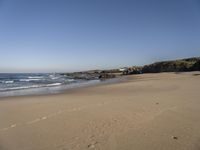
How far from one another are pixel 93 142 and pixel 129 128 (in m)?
1.18

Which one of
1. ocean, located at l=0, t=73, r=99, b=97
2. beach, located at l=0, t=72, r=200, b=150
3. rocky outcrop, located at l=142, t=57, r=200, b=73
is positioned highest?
rocky outcrop, located at l=142, t=57, r=200, b=73

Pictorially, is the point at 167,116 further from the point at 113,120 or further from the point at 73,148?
the point at 73,148

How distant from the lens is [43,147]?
146 inches

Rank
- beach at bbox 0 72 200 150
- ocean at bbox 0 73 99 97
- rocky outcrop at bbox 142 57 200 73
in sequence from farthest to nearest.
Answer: rocky outcrop at bbox 142 57 200 73
ocean at bbox 0 73 99 97
beach at bbox 0 72 200 150

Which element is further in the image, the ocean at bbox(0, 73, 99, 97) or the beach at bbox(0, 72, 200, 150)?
the ocean at bbox(0, 73, 99, 97)

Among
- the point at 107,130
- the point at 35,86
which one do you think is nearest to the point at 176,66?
the point at 35,86

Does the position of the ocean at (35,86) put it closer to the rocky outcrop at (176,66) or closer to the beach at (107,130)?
the beach at (107,130)

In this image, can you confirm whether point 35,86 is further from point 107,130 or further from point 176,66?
point 176,66

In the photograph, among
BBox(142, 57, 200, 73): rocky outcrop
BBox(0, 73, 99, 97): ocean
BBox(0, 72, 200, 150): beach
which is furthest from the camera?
BBox(142, 57, 200, 73): rocky outcrop

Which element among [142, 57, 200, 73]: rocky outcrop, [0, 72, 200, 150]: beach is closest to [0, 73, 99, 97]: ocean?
[0, 72, 200, 150]: beach

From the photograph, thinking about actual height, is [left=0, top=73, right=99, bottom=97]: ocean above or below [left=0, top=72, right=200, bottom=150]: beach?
below

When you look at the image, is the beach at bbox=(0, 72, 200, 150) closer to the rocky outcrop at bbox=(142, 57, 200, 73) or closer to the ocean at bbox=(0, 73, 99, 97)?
the ocean at bbox=(0, 73, 99, 97)

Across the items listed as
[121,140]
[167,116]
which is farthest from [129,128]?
[167,116]

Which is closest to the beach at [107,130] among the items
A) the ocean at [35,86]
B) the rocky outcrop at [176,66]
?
the ocean at [35,86]
